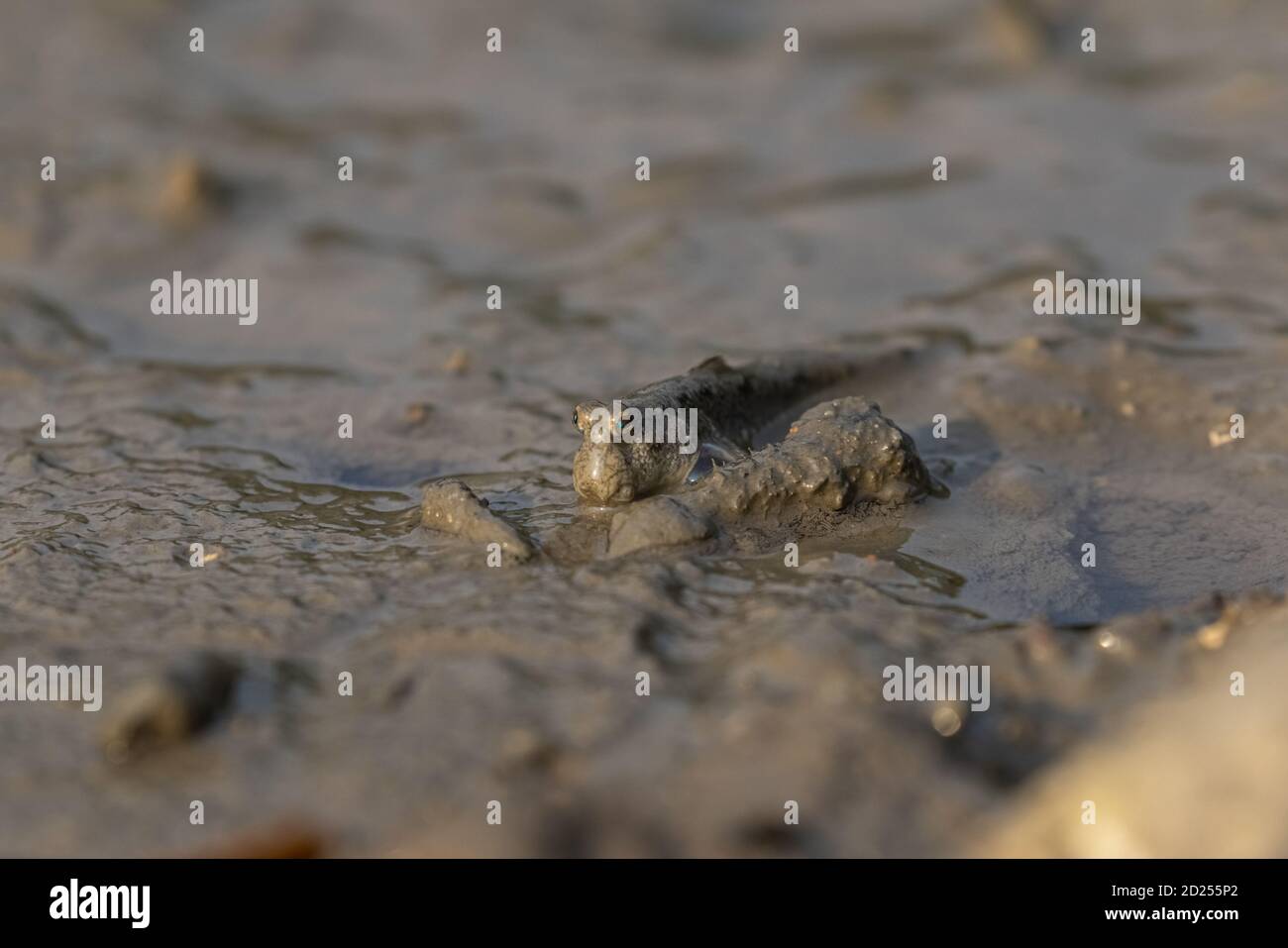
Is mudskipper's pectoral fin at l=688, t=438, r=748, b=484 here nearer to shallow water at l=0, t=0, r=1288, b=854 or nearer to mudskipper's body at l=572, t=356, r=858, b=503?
mudskipper's body at l=572, t=356, r=858, b=503

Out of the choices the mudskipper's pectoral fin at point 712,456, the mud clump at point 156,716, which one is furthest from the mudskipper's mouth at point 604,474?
the mud clump at point 156,716

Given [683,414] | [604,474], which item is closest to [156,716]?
[604,474]

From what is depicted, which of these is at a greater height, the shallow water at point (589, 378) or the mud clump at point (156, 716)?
the shallow water at point (589, 378)

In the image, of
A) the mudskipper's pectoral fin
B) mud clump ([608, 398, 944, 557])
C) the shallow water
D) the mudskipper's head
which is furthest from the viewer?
the mudskipper's pectoral fin

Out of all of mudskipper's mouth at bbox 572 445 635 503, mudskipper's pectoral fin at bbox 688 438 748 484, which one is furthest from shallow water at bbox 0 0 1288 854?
mudskipper's pectoral fin at bbox 688 438 748 484

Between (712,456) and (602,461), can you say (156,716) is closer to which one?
(602,461)

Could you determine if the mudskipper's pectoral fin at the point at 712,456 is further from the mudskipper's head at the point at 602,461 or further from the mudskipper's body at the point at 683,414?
the mudskipper's head at the point at 602,461
